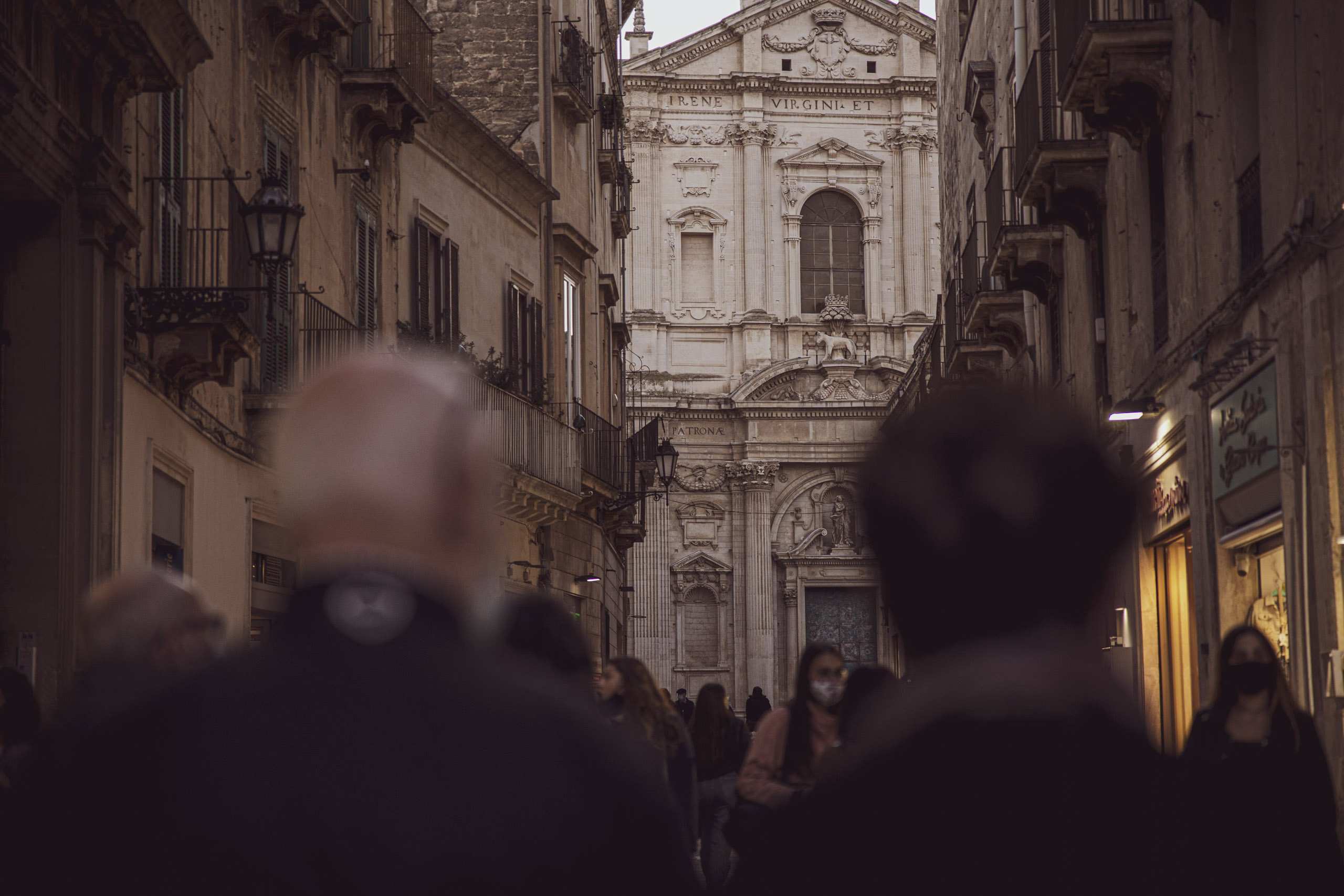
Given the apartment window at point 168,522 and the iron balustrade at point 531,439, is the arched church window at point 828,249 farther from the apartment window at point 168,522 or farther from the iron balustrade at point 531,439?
the apartment window at point 168,522

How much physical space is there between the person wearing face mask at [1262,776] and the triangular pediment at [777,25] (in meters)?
45.9

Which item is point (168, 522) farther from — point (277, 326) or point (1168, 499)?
point (1168, 499)

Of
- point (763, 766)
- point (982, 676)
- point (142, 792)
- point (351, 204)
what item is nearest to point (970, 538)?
point (982, 676)

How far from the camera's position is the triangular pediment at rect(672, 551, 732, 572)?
163 feet

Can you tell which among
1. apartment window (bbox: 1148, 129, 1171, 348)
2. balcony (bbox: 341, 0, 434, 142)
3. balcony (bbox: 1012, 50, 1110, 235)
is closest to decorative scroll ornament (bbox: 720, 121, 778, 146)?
balcony (bbox: 1012, 50, 1110, 235)

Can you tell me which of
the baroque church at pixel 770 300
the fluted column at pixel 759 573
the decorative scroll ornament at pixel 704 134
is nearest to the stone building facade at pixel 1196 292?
the fluted column at pixel 759 573

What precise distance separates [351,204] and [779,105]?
3591cm

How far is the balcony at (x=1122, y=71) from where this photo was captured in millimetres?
13766

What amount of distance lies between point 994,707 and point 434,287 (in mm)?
18497

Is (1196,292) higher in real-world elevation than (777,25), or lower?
lower

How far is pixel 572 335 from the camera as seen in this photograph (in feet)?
85.4

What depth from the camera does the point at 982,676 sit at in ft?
6.49

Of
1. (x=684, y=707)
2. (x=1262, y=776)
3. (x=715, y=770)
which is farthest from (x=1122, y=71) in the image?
(x=684, y=707)

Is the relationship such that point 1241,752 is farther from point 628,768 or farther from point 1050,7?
point 1050,7
